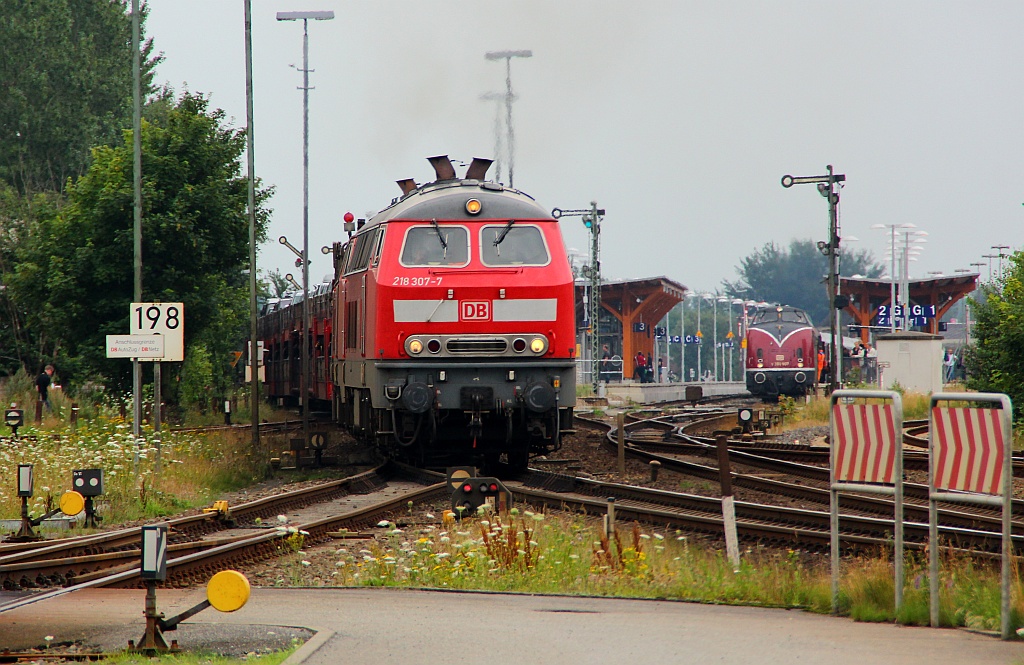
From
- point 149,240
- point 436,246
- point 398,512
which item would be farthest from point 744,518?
point 149,240

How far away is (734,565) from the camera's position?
976cm

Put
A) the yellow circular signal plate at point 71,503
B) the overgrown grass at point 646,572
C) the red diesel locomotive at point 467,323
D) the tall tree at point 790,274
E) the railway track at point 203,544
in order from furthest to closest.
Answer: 1. the tall tree at point 790,274
2. the red diesel locomotive at point 467,323
3. the yellow circular signal plate at point 71,503
4. the railway track at point 203,544
5. the overgrown grass at point 646,572

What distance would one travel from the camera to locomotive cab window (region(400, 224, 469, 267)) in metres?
15.8

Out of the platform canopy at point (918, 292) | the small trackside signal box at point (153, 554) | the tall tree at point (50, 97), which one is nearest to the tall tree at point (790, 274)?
the platform canopy at point (918, 292)

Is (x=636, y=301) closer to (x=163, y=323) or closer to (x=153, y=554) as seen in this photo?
(x=163, y=323)

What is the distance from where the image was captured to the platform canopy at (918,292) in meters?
61.7

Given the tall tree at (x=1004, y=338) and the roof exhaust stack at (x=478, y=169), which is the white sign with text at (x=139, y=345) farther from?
the tall tree at (x=1004, y=338)

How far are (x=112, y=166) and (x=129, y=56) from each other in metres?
20.8

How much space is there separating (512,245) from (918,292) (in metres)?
53.8

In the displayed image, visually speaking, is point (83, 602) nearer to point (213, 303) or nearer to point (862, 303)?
point (213, 303)

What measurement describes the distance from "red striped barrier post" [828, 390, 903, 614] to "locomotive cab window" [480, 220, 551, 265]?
24.7ft

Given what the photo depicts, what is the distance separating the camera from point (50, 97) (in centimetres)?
4428

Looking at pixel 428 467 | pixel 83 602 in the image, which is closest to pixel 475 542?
pixel 83 602

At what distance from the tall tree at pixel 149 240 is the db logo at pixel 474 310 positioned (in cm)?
1431
